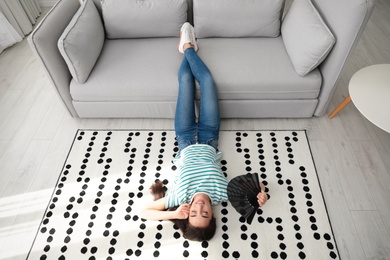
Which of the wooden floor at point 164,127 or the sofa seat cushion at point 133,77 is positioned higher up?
the sofa seat cushion at point 133,77

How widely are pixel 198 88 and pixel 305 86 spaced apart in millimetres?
732

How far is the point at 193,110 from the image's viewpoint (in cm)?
182

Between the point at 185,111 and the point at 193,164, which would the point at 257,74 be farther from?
the point at 193,164

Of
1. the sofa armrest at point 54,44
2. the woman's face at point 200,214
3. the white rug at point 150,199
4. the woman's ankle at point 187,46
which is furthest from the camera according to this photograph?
the woman's ankle at point 187,46

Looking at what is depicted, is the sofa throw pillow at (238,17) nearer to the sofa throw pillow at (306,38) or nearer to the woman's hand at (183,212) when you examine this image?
the sofa throw pillow at (306,38)

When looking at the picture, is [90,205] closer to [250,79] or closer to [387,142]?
[250,79]


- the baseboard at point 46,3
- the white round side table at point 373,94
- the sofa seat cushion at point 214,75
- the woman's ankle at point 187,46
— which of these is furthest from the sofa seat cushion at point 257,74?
the baseboard at point 46,3

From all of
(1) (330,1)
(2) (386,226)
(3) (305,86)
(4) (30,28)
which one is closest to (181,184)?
(3) (305,86)

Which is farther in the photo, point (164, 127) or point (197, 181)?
point (164, 127)

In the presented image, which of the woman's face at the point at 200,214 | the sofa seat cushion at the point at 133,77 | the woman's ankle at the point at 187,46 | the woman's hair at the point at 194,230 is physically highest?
the woman's ankle at the point at 187,46

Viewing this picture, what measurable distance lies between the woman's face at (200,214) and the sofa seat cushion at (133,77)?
0.79m

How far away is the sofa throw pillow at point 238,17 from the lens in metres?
1.94

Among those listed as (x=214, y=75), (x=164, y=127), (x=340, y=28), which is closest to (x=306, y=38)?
(x=340, y=28)

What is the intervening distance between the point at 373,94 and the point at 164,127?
1.44 metres
